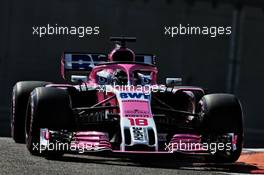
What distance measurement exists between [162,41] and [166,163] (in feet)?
26.0

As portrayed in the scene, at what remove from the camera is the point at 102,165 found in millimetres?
9047

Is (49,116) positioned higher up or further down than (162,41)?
further down

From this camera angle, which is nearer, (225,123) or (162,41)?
(225,123)

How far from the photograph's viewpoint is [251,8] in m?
17.7

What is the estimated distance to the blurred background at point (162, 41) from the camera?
1714 centimetres

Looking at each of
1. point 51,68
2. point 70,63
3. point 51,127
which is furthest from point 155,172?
point 51,68

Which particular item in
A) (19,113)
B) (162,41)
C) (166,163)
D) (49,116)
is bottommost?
(166,163)

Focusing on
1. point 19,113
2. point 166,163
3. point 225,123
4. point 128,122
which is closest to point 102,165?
point 128,122

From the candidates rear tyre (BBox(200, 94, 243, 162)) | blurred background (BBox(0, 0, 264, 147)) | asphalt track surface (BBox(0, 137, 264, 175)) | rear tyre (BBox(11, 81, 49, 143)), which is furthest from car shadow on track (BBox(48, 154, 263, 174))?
blurred background (BBox(0, 0, 264, 147))

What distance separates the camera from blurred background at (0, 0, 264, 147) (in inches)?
675

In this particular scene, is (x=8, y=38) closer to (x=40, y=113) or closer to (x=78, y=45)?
(x=78, y=45)

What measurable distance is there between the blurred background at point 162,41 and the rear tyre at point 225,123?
23.5ft

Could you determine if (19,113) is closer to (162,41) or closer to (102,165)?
(102,165)

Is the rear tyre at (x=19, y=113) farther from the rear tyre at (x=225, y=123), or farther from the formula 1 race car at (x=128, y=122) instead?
the rear tyre at (x=225, y=123)
